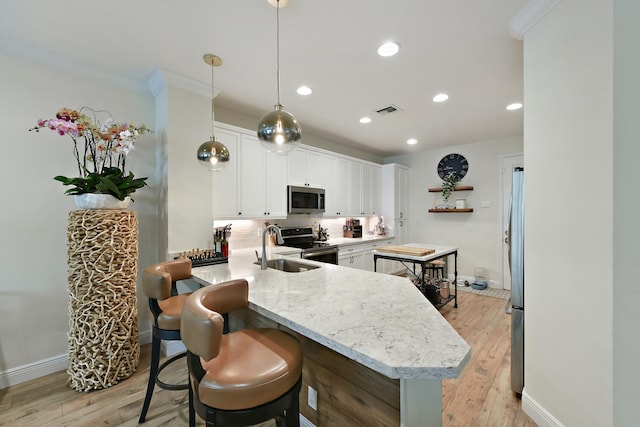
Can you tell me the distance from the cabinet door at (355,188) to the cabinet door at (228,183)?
2313 mm

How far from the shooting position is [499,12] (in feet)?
5.68

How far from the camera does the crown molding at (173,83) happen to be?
8.13 ft

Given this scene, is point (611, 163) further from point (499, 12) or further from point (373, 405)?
point (373, 405)

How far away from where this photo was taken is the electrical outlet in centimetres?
145

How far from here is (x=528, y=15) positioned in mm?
1685

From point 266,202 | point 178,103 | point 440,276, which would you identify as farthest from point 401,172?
point 178,103

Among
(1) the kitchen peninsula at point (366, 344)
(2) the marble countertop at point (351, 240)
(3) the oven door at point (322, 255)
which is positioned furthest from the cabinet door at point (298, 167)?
(1) the kitchen peninsula at point (366, 344)

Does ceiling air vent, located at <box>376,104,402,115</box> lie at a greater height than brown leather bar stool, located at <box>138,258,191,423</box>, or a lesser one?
greater

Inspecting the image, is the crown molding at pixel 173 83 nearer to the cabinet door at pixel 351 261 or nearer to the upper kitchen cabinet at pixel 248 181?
the upper kitchen cabinet at pixel 248 181

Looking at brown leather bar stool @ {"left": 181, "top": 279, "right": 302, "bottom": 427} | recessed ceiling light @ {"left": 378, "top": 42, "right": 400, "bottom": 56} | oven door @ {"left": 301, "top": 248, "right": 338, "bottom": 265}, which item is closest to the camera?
brown leather bar stool @ {"left": 181, "top": 279, "right": 302, "bottom": 427}

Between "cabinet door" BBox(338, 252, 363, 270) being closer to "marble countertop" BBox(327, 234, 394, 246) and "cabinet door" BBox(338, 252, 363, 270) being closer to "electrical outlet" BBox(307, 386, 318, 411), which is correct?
"marble countertop" BBox(327, 234, 394, 246)

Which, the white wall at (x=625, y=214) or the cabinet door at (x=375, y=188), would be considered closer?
the white wall at (x=625, y=214)

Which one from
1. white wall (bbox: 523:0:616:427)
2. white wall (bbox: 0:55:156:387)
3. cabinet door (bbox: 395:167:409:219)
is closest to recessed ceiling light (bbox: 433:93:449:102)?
white wall (bbox: 523:0:616:427)

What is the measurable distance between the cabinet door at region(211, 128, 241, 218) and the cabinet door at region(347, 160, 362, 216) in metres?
2.31
